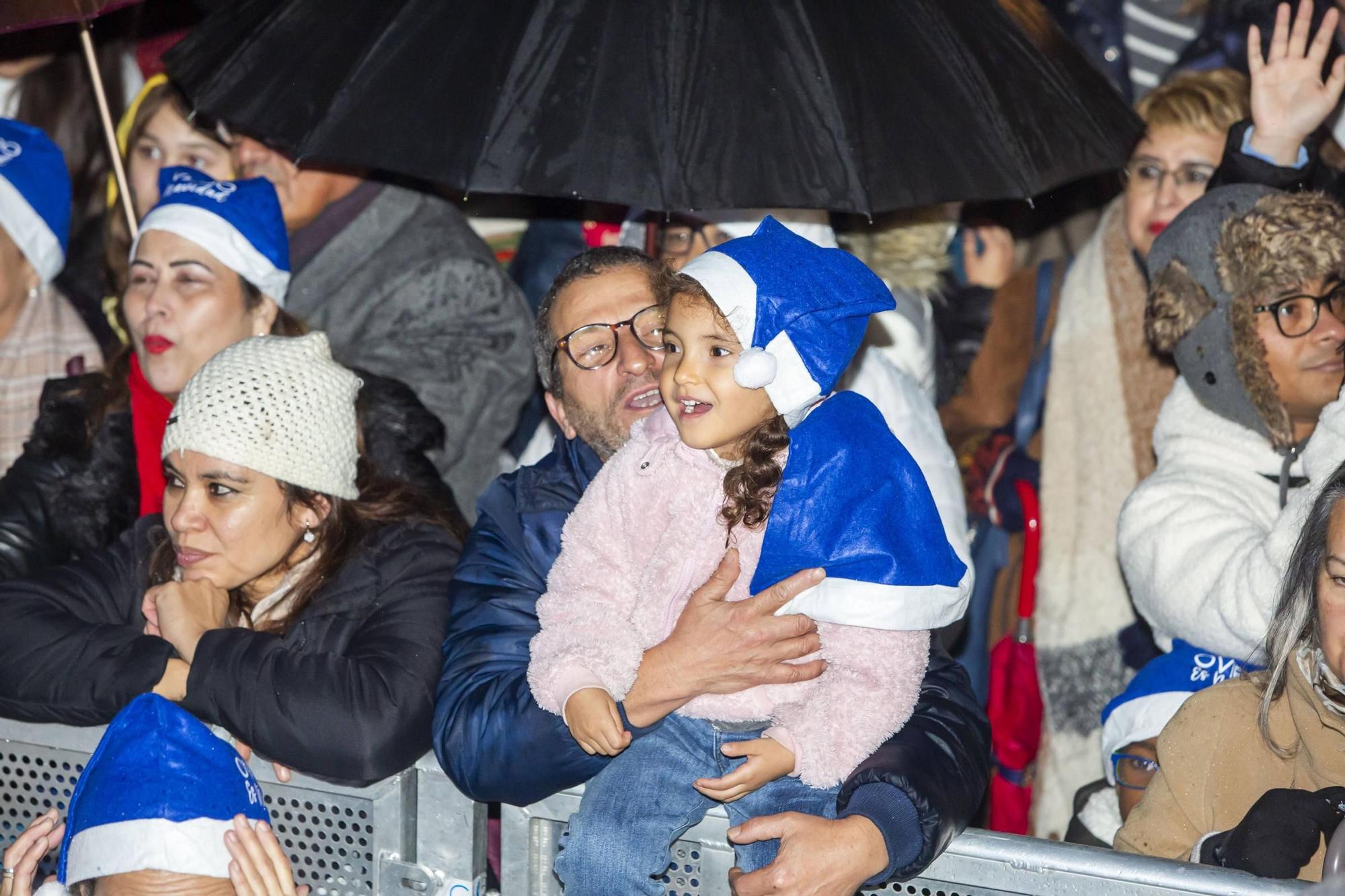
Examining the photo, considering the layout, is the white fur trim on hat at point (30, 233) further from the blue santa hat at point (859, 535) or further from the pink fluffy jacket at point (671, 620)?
the blue santa hat at point (859, 535)

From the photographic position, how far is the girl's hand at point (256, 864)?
2.78 metres

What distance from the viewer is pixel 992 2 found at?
3.78m

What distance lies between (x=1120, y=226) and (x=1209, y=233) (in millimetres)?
1147

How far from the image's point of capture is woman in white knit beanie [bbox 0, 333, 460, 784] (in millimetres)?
3043

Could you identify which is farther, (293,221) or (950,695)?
(293,221)

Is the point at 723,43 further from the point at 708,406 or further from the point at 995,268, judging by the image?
the point at 995,268

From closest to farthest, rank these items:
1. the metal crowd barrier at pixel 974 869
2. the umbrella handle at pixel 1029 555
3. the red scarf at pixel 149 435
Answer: the metal crowd barrier at pixel 974 869, the red scarf at pixel 149 435, the umbrella handle at pixel 1029 555

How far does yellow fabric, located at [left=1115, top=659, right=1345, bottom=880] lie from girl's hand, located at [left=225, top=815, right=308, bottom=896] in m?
1.60

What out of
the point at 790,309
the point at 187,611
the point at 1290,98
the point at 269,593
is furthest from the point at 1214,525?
the point at 187,611

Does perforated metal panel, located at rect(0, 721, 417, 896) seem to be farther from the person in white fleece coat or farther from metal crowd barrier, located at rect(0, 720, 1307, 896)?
the person in white fleece coat

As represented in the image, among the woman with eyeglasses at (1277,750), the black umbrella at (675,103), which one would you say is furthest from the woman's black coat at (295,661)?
the woman with eyeglasses at (1277,750)

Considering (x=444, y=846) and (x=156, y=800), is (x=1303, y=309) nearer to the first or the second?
(x=444, y=846)

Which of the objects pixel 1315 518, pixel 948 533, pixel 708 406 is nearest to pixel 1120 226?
pixel 948 533

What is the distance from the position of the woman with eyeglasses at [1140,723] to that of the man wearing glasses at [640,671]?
2.32 ft
